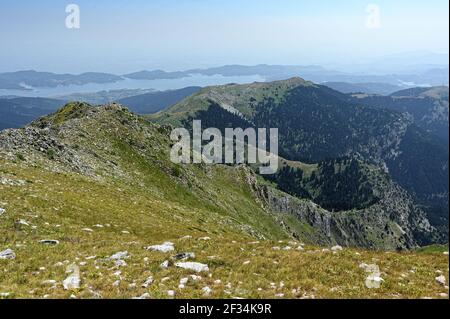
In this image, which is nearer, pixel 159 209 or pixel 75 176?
pixel 159 209

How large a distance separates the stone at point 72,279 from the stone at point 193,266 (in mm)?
4504

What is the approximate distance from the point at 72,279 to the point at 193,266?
5.39 meters

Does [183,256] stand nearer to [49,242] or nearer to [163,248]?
[163,248]

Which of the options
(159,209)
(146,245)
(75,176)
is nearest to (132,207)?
(159,209)

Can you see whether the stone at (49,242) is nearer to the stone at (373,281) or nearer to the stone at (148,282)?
the stone at (148,282)

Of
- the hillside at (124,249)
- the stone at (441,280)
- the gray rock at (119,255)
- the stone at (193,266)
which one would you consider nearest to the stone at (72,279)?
the hillside at (124,249)

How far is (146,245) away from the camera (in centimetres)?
2295

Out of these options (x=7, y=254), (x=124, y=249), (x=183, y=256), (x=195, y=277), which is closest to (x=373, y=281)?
(x=195, y=277)

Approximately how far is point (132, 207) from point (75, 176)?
11.6m

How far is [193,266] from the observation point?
57.9ft

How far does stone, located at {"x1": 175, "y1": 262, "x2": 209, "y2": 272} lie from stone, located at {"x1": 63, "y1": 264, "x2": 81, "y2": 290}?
4504mm

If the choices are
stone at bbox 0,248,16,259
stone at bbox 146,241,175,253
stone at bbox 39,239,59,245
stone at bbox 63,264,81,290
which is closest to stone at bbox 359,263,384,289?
stone at bbox 146,241,175,253

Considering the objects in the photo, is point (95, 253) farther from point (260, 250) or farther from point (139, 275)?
point (260, 250)

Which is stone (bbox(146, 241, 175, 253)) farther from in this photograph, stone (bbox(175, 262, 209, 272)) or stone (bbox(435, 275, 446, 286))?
stone (bbox(435, 275, 446, 286))
